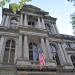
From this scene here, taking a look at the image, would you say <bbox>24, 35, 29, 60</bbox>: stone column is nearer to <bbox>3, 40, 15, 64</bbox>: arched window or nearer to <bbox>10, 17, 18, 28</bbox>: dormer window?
<bbox>3, 40, 15, 64</bbox>: arched window

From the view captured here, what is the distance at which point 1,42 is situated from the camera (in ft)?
55.9

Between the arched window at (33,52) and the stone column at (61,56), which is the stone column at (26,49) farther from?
the stone column at (61,56)

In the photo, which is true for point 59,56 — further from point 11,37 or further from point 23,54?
point 11,37

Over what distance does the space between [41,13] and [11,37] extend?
293 inches

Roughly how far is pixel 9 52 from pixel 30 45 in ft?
9.86

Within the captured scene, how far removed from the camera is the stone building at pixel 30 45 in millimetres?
14367

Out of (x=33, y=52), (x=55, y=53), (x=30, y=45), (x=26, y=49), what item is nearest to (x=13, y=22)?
(x=30, y=45)

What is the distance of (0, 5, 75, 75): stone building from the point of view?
14367 mm

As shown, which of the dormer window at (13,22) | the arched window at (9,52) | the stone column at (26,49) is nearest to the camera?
the stone column at (26,49)

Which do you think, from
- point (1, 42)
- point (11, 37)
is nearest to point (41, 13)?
point (11, 37)

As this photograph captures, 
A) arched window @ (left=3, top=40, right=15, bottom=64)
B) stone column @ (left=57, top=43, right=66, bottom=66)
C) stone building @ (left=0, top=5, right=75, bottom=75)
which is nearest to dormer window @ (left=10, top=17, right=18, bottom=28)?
stone building @ (left=0, top=5, right=75, bottom=75)

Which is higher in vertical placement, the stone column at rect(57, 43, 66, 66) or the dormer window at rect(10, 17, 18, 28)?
the dormer window at rect(10, 17, 18, 28)

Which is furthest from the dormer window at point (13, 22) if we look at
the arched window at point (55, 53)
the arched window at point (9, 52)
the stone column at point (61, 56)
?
the stone column at point (61, 56)

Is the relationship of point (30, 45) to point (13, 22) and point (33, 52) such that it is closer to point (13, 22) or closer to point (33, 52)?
point (33, 52)
